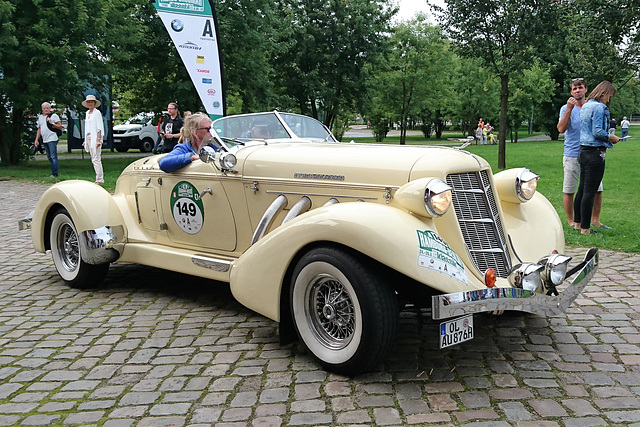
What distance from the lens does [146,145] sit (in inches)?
1174

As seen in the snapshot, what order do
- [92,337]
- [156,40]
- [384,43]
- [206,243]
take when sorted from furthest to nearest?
1. [384,43]
2. [156,40]
3. [206,243]
4. [92,337]

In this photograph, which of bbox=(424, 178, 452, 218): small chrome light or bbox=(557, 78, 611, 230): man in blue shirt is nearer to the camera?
bbox=(424, 178, 452, 218): small chrome light

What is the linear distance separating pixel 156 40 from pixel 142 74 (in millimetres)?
2232

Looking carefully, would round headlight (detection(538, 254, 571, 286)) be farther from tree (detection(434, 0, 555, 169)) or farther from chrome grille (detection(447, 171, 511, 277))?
tree (detection(434, 0, 555, 169))

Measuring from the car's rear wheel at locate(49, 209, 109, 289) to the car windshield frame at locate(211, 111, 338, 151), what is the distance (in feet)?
5.61

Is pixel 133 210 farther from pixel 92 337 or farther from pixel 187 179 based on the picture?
pixel 92 337

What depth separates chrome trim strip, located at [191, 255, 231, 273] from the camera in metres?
4.52

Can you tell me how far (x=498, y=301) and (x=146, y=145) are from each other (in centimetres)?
2849

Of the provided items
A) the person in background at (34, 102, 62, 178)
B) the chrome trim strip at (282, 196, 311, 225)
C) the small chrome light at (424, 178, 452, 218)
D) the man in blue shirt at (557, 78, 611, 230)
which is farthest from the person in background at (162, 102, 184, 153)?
the small chrome light at (424, 178, 452, 218)

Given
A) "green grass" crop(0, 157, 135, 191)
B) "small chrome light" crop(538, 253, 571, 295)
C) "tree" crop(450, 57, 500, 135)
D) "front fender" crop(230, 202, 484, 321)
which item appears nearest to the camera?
"front fender" crop(230, 202, 484, 321)

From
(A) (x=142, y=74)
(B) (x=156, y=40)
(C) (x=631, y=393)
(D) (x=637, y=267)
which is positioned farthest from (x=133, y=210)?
(A) (x=142, y=74)

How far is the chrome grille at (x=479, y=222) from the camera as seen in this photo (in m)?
3.91

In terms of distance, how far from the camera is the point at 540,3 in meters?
16.2

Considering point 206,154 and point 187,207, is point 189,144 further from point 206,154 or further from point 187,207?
point 206,154
